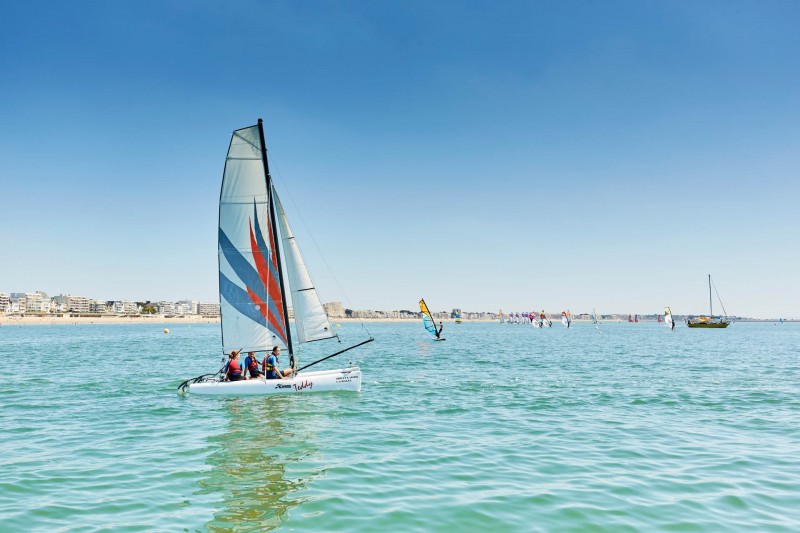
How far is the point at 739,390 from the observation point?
25.6 metres

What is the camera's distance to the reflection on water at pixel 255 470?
9.40m

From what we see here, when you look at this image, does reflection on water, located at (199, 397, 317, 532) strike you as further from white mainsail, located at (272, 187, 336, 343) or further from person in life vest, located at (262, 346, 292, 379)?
white mainsail, located at (272, 187, 336, 343)

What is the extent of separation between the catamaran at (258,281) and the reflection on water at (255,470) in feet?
12.1

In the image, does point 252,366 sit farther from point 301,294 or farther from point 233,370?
point 301,294

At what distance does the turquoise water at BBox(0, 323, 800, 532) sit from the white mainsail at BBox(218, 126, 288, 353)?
3.23 metres

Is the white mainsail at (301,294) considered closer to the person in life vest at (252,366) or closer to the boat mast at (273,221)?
the boat mast at (273,221)

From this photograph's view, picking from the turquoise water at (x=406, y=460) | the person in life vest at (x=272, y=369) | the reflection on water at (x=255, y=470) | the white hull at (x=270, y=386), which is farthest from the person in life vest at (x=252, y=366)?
the reflection on water at (x=255, y=470)

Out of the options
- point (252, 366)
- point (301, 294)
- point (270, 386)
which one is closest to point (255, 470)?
point (270, 386)

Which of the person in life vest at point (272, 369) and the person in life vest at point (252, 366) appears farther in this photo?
the person in life vest at point (252, 366)

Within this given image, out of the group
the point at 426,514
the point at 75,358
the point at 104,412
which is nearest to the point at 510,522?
the point at 426,514

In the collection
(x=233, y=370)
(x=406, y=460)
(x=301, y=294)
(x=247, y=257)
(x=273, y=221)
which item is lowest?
(x=406, y=460)

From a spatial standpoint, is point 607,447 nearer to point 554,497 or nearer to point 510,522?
point 554,497

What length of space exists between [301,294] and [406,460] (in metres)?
11.7

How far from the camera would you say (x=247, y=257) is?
23719mm
